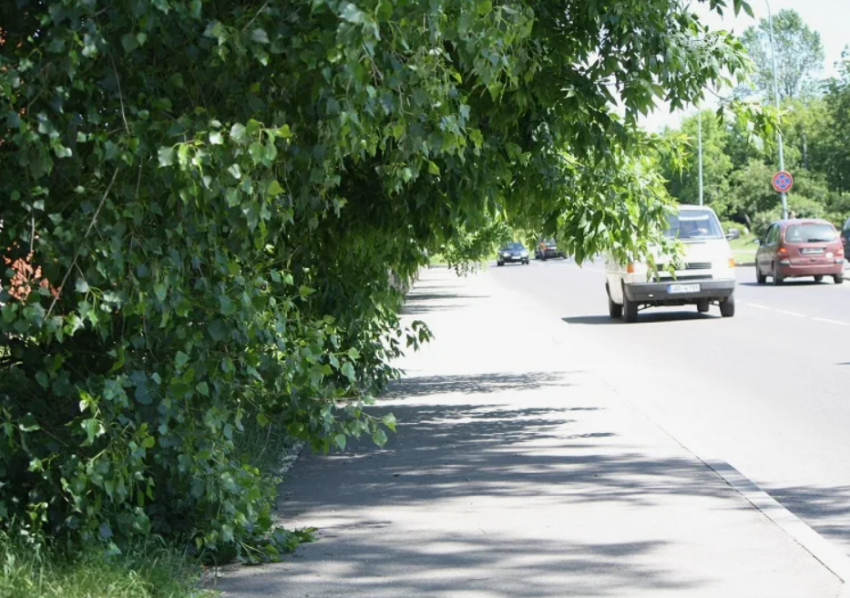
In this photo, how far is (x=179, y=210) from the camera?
5832mm

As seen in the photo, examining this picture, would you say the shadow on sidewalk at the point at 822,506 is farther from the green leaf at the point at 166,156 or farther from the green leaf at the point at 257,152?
the green leaf at the point at 166,156

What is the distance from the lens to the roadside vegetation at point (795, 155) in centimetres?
6931

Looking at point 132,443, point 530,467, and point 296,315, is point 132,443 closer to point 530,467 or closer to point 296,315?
point 296,315

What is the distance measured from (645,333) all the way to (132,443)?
17.4m

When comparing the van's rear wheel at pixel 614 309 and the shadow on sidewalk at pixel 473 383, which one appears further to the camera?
the van's rear wheel at pixel 614 309

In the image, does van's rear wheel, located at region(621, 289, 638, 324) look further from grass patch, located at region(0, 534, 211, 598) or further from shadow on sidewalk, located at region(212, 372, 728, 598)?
grass patch, located at region(0, 534, 211, 598)

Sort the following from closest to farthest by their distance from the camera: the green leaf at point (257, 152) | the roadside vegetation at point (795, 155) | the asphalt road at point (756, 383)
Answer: the green leaf at point (257, 152)
the asphalt road at point (756, 383)
the roadside vegetation at point (795, 155)

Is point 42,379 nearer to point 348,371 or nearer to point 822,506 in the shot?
point 348,371

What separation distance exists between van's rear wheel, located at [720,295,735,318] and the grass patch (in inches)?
797

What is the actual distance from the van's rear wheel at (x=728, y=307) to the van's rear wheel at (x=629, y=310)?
159 centimetres

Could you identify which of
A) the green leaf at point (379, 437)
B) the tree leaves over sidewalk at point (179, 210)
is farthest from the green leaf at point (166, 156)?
the green leaf at point (379, 437)

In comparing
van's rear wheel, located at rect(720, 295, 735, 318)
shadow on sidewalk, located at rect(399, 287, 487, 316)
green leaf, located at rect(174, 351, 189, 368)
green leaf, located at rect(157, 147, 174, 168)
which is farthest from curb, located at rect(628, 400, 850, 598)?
shadow on sidewalk, located at rect(399, 287, 487, 316)

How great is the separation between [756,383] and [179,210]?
952 cm

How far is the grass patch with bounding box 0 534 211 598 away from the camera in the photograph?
17.1 feet
